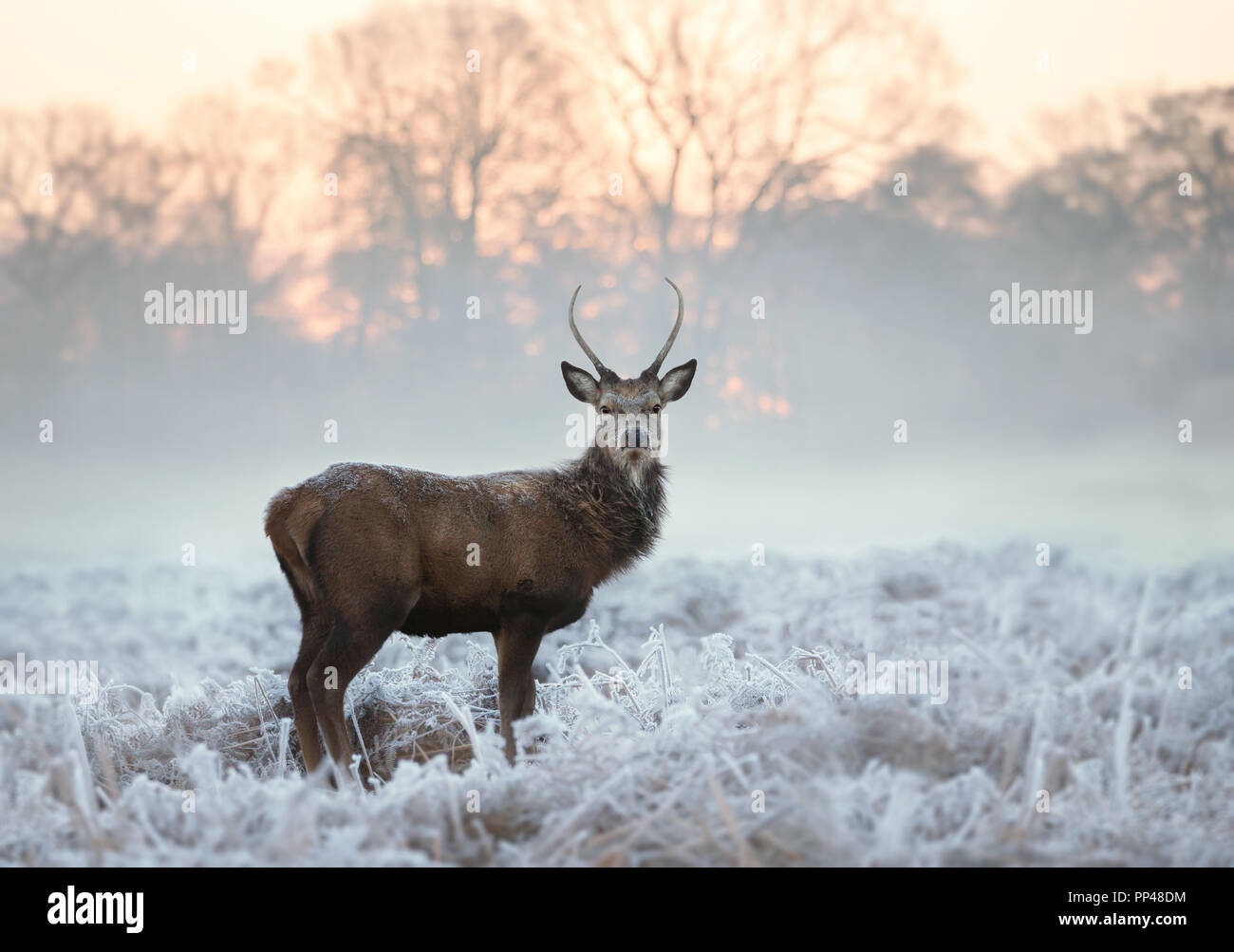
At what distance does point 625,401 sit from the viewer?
27.3 feet

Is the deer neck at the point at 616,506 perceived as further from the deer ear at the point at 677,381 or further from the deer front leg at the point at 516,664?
the deer front leg at the point at 516,664

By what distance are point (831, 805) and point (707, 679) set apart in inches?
146

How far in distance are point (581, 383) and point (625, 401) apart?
1.54 feet

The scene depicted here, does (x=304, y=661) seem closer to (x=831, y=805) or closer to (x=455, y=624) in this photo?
(x=455, y=624)

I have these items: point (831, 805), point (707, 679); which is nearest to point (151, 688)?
point (707, 679)

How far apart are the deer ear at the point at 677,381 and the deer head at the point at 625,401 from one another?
0.02 metres

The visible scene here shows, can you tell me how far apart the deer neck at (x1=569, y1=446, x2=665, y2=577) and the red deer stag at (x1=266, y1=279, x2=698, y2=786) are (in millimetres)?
10

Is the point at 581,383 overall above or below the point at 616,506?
above

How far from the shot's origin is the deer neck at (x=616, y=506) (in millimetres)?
8188
